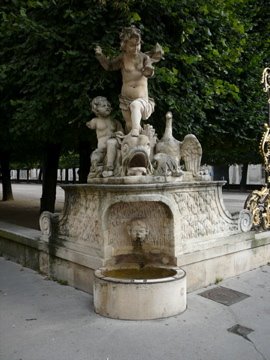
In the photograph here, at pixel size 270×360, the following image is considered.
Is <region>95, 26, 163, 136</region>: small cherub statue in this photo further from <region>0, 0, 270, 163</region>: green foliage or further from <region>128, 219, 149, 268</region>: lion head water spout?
<region>128, 219, 149, 268</region>: lion head water spout

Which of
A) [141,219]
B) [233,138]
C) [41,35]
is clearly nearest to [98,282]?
[141,219]

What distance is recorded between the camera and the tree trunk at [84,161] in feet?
37.1

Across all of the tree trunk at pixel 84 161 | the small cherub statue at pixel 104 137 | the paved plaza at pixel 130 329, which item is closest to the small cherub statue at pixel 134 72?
the small cherub statue at pixel 104 137

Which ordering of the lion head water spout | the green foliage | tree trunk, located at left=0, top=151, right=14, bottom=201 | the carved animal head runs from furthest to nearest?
tree trunk, located at left=0, top=151, right=14, bottom=201
the green foliage
the lion head water spout
the carved animal head

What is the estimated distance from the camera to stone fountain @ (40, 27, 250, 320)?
5.14 metres

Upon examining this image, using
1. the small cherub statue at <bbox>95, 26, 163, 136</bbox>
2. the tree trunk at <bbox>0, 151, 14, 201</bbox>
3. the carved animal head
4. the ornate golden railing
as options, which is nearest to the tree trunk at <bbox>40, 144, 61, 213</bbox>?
the ornate golden railing

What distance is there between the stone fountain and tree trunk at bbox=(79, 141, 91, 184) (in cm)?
500

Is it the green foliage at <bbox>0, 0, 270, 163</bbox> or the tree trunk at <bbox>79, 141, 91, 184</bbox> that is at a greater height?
the green foliage at <bbox>0, 0, 270, 163</bbox>

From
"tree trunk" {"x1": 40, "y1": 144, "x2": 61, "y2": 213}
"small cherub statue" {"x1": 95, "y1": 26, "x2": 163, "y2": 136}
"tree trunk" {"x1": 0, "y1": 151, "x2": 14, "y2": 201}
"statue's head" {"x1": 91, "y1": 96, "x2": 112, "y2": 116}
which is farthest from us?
"tree trunk" {"x1": 0, "y1": 151, "x2": 14, "y2": 201}

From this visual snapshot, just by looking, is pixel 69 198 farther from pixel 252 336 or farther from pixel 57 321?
pixel 252 336

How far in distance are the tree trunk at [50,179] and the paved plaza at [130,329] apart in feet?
17.8

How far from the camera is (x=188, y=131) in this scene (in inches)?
344

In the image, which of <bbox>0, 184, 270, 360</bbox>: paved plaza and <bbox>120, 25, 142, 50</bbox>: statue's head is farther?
<bbox>120, 25, 142, 50</bbox>: statue's head

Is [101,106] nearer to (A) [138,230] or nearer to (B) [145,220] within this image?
(B) [145,220]
